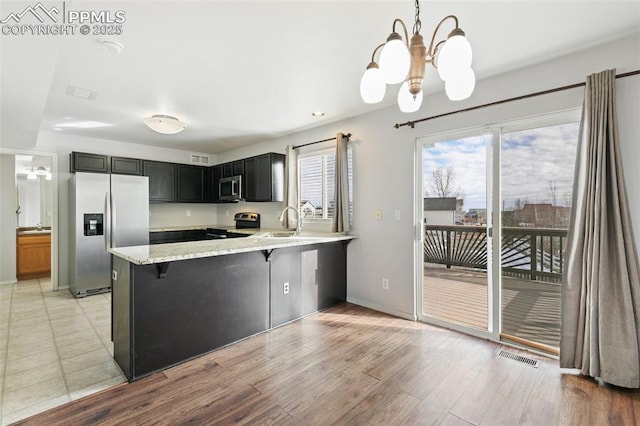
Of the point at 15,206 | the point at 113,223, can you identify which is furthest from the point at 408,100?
the point at 15,206

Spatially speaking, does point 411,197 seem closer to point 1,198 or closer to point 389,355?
point 389,355

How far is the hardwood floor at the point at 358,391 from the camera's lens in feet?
5.79

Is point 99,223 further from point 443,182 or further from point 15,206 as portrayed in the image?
point 443,182

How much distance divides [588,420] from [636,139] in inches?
74.1

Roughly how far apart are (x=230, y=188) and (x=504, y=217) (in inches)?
169

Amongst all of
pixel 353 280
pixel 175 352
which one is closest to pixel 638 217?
pixel 353 280

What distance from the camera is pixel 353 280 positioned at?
3906 millimetres

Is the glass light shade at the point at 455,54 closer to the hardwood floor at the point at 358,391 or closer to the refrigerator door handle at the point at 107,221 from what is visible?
the hardwood floor at the point at 358,391

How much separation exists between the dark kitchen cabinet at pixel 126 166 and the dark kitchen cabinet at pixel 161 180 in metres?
0.09

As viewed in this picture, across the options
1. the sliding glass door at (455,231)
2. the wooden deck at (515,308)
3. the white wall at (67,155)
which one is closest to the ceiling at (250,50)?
the sliding glass door at (455,231)

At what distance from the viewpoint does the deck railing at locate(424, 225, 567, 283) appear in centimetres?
256
